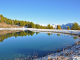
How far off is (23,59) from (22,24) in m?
137

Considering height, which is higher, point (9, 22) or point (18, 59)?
point (9, 22)

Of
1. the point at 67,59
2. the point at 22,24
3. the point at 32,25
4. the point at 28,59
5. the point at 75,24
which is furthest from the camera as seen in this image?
the point at 22,24

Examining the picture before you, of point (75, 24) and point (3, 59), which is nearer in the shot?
point (3, 59)

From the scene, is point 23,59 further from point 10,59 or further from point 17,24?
point 17,24

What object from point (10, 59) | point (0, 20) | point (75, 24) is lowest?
point (10, 59)

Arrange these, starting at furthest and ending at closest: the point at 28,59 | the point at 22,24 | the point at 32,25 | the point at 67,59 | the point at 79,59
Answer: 1. the point at 22,24
2. the point at 32,25
3. the point at 28,59
4. the point at 67,59
5. the point at 79,59

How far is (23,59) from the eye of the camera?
712cm

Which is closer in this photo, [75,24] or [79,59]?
[79,59]

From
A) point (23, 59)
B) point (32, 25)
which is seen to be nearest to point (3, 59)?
point (23, 59)

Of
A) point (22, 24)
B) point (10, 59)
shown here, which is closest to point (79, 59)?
point (10, 59)

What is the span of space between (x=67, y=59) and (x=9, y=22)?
15238cm

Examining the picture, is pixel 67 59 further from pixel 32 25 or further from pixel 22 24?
pixel 22 24

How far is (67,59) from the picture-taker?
5922 millimetres

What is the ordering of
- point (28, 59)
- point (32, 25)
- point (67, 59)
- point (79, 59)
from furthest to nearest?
point (32, 25), point (28, 59), point (67, 59), point (79, 59)
